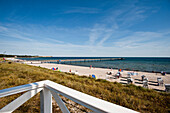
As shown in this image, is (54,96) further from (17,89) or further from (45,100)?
(17,89)

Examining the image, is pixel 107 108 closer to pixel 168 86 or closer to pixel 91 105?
pixel 91 105

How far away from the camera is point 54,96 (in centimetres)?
131

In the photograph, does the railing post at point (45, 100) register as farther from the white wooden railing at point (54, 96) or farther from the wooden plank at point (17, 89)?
the wooden plank at point (17, 89)

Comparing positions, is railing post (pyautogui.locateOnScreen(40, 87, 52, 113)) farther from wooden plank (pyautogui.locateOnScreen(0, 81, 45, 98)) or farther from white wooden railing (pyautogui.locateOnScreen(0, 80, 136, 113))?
wooden plank (pyautogui.locateOnScreen(0, 81, 45, 98))

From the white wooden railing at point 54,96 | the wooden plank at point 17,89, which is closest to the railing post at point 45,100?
the white wooden railing at point 54,96

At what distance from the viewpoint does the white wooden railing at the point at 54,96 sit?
73 centimetres

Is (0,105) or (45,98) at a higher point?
(45,98)

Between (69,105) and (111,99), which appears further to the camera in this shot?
(111,99)

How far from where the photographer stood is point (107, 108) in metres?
0.70

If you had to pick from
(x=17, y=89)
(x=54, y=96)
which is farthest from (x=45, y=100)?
(x=17, y=89)

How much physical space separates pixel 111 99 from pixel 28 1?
32.3 ft

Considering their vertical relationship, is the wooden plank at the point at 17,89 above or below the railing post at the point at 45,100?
above

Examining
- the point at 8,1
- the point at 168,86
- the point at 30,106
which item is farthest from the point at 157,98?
the point at 8,1

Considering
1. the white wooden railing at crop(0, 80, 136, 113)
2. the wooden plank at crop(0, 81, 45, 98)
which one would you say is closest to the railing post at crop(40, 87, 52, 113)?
the white wooden railing at crop(0, 80, 136, 113)
